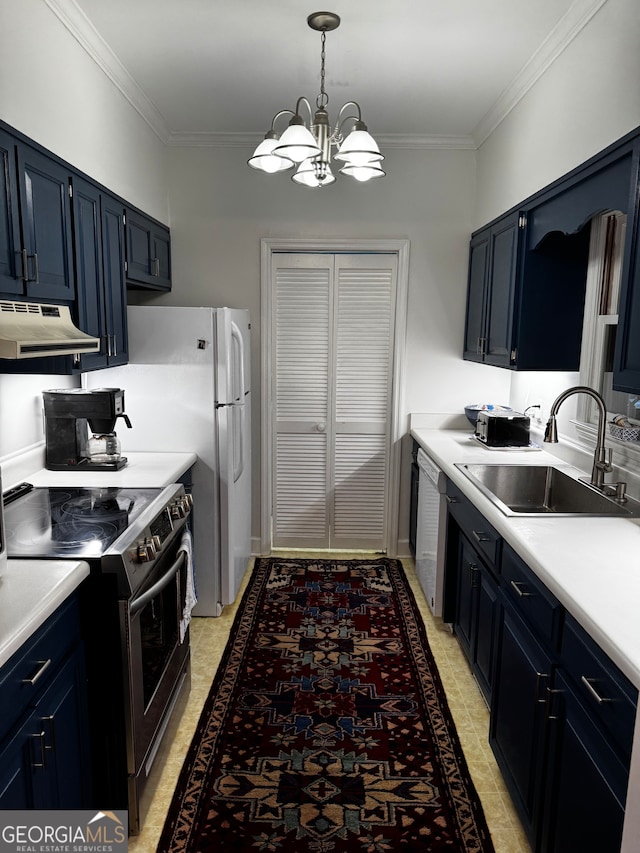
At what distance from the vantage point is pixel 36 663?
4.75ft

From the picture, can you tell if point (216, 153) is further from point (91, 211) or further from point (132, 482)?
point (132, 482)

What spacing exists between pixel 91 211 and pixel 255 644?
7.08 feet

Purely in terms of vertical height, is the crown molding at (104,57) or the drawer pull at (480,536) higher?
the crown molding at (104,57)

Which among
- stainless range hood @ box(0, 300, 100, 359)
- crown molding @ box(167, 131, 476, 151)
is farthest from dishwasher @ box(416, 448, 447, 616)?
crown molding @ box(167, 131, 476, 151)

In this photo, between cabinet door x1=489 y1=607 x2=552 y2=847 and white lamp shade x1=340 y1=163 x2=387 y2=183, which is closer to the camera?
cabinet door x1=489 y1=607 x2=552 y2=847

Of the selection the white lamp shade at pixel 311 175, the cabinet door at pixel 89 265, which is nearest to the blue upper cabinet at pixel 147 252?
the cabinet door at pixel 89 265

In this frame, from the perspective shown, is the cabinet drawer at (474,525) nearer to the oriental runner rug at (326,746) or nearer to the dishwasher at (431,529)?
the dishwasher at (431,529)

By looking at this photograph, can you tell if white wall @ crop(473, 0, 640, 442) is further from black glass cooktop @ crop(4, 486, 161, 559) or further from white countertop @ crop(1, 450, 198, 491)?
black glass cooktop @ crop(4, 486, 161, 559)

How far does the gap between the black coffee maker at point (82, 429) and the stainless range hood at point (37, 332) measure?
49cm

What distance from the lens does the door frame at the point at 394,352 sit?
3910 millimetres

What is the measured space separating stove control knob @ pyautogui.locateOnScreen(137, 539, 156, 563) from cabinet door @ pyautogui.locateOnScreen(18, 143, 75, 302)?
89 centimetres

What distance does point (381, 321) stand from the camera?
4.03 metres

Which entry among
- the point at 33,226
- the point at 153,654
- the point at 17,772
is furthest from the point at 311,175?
the point at 17,772

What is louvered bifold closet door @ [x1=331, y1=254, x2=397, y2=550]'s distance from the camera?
399cm
